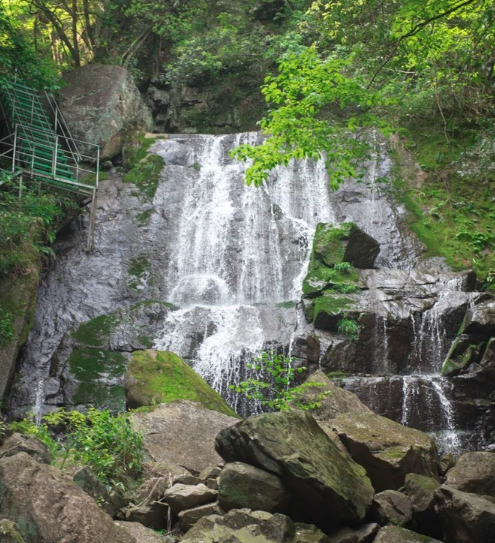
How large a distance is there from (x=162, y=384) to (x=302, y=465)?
384 centimetres

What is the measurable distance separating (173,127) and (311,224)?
8480 millimetres

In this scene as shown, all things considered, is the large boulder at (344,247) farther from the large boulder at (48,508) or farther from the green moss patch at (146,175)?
the large boulder at (48,508)

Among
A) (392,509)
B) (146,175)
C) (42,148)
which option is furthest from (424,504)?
(146,175)

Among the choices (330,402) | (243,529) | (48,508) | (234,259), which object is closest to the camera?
(48,508)

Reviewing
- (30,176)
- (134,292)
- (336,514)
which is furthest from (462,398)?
(30,176)

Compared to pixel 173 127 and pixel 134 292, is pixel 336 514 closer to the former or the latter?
pixel 134 292

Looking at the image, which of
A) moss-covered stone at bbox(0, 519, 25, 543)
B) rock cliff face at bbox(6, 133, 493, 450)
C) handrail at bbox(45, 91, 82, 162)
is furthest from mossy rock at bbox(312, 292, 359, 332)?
moss-covered stone at bbox(0, 519, 25, 543)

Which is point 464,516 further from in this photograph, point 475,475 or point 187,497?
point 187,497

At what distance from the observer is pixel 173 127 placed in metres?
23.2

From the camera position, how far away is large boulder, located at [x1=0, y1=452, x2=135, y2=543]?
3.94 metres

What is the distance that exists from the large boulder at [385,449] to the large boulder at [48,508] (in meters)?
2.61

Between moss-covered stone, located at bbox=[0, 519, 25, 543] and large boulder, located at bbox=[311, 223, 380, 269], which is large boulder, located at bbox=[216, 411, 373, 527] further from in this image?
large boulder, located at bbox=[311, 223, 380, 269]

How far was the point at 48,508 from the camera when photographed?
13.3 ft

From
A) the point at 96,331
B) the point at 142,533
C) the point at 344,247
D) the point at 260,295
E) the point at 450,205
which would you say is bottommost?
the point at 142,533
